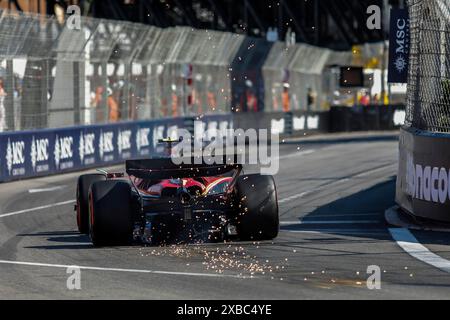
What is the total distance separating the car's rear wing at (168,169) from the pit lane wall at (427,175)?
9.69 feet

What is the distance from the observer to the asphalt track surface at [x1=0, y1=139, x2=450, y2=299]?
1147 centimetres

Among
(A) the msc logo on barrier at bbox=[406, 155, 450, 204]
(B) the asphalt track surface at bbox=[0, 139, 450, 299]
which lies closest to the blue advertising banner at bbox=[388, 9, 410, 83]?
(B) the asphalt track surface at bbox=[0, 139, 450, 299]

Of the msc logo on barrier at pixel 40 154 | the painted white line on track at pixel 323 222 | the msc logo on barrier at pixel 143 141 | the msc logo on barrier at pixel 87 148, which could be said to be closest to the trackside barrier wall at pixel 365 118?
the msc logo on barrier at pixel 143 141

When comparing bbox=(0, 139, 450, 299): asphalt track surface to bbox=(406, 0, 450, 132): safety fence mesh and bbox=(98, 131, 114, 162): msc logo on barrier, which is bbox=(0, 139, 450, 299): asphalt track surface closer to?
bbox=(406, 0, 450, 132): safety fence mesh

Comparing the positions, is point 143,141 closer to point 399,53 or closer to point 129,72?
point 129,72

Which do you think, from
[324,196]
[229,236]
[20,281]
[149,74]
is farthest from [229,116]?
[20,281]

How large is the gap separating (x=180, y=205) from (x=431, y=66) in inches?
192

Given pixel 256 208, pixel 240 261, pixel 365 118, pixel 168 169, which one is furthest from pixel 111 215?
pixel 365 118

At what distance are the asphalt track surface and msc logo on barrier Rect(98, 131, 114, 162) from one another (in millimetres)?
8833

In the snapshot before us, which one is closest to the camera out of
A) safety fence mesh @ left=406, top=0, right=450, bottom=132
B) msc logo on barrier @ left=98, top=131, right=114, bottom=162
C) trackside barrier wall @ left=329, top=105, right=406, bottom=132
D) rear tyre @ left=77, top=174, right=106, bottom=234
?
rear tyre @ left=77, top=174, right=106, bottom=234

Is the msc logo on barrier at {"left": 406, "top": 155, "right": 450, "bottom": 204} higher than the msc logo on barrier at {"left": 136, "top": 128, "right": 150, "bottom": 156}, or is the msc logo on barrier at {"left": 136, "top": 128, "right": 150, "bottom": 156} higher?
the msc logo on barrier at {"left": 406, "top": 155, "right": 450, "bottom": 204}

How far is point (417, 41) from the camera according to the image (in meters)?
18.5

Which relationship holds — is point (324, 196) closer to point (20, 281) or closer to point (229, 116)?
point (20, 281)
